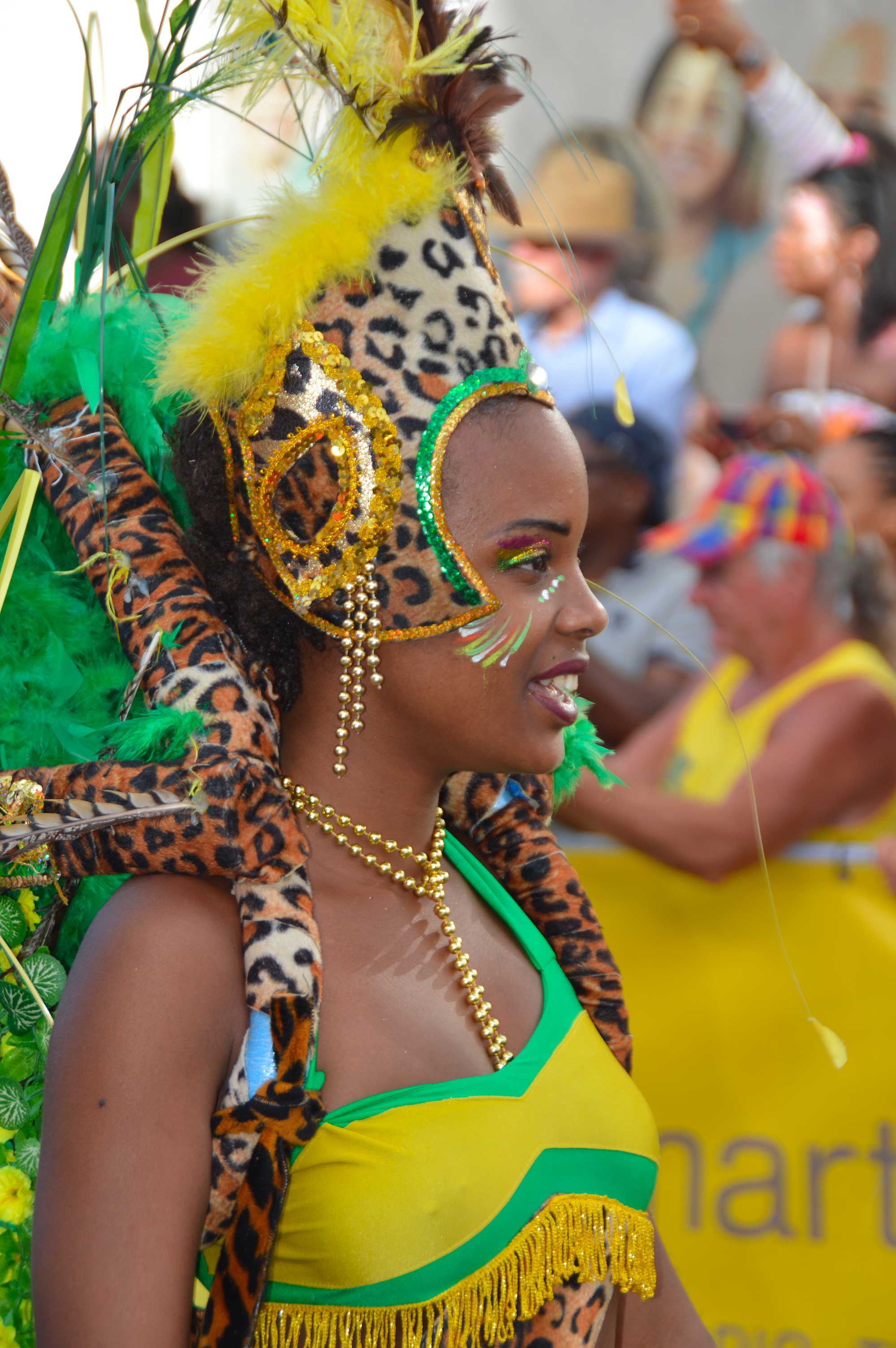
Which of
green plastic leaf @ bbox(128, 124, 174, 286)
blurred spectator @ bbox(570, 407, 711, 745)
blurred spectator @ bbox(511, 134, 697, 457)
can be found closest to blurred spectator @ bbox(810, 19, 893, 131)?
blurred spectator @ bbox(511, 134, 697, 457)

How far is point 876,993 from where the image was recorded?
317cm

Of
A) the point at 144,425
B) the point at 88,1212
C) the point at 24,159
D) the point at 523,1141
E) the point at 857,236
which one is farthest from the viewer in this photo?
the point at 857,236

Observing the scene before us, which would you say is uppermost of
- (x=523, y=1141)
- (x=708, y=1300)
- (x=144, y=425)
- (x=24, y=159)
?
(x=24, y=159)

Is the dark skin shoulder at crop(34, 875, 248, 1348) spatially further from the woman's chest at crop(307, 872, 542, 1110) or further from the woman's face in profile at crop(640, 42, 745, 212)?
the woman's face in profile at crop(640, 42, 745, 212)

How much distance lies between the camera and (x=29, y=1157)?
4.80 feet

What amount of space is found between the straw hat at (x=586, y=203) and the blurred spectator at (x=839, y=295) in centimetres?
71

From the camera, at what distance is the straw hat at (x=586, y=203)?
17.2 ft

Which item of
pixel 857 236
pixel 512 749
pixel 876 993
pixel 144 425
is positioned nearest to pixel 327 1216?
pixel 512 749

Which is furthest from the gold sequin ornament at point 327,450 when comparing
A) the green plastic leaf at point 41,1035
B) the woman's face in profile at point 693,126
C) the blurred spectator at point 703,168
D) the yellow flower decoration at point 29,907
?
the woman's face in profile at point 693,126

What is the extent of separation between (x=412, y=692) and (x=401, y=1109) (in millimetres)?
458

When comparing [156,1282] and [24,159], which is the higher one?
[24,159]

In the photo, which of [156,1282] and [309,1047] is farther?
[309,1047]

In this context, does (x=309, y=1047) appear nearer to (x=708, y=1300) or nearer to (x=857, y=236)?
(x=708, y=1300)

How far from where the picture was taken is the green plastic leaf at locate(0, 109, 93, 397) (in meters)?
1.49
